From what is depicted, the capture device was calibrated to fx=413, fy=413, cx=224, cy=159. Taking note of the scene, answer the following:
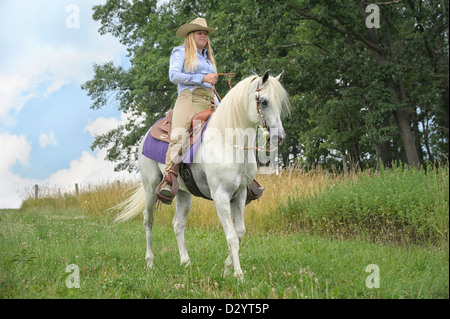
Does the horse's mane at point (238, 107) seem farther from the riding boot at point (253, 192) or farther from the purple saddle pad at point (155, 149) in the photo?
the purple saddle pad at point (155, 149)

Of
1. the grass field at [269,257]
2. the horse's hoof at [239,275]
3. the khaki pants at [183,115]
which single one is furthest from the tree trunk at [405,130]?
the horse's hoof at [239,275]

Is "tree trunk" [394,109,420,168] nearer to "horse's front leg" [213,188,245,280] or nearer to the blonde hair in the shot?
the blonde hair

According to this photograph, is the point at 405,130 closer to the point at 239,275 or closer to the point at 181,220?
the point at 181,220

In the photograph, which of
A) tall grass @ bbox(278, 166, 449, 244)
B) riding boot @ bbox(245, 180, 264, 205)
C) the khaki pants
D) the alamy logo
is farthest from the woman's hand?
the alamy logo

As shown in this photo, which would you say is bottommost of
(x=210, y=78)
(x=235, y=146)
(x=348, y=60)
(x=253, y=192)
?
(x=253, y=192)

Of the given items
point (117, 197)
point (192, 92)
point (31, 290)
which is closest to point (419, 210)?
point (192, 92)

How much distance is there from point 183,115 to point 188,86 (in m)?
0.46

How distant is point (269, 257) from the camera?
614cm

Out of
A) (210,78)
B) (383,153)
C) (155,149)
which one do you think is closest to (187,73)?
(210,78)

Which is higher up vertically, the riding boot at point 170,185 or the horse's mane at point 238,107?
the horse's mane at point 238,107

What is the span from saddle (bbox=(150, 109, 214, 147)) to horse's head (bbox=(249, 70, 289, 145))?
942 mm

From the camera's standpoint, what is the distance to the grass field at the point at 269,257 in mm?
4309

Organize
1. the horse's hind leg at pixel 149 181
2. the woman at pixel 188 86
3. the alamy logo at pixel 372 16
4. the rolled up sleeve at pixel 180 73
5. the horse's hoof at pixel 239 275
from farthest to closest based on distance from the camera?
1. the alamy logo at pixel 372 16
2. the horse's hind leg at pixel 149 181
3. the rolled up sleeve at pixel 180 73
4. the woman at pixel 188 86
5. the horse's hoof at pixel 239 275

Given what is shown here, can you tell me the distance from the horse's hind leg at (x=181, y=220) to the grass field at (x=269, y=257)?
0.72 feet
